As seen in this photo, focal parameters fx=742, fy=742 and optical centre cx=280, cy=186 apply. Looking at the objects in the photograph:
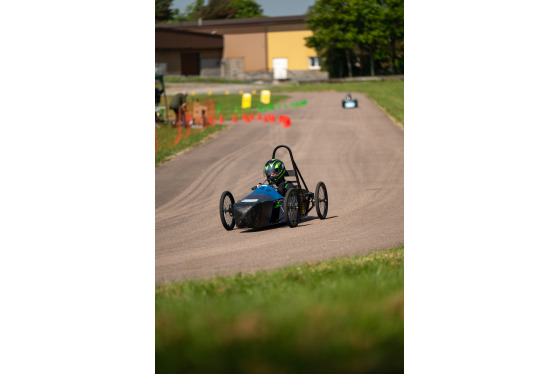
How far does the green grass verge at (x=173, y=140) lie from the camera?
2259 centimetres

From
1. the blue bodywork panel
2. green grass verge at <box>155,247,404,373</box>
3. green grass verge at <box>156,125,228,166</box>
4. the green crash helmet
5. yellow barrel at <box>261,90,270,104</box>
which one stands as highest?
yellow barrel at <box>261,90,270,104</box>

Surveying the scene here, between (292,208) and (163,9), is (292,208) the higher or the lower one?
the lower one

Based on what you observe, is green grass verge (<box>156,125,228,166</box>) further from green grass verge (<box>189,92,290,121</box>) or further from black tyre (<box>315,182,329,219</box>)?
black tyre (<box>315,182,329,219</box>)

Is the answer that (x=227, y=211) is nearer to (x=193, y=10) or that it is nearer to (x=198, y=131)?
(x=193, y=10)

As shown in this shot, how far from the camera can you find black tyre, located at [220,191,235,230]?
40.1ft

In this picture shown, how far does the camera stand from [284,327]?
7.07 m

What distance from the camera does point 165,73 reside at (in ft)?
100

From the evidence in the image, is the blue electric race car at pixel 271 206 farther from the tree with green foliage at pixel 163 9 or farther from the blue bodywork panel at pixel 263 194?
the tree with green foliage at pixel 163 9

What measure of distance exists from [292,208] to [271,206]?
0.37m

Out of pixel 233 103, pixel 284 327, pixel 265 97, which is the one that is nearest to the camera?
pixel 284 327

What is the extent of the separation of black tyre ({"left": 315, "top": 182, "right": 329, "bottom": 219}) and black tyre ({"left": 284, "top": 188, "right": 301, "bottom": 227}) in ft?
1.08

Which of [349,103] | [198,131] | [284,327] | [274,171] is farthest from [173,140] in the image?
[284,327]

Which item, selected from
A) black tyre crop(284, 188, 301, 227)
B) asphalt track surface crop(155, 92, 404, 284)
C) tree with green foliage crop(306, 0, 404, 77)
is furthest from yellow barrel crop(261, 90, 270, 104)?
black tyre crop(284, 188, 301, 227)
